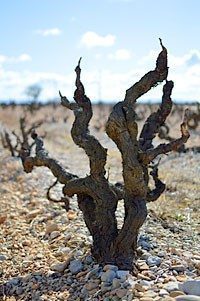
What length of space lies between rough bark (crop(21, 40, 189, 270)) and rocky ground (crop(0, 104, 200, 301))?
27 centimetres

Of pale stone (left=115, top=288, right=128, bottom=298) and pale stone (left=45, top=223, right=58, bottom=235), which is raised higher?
pale stone (left=115, top=288, right=128, bottom=298)

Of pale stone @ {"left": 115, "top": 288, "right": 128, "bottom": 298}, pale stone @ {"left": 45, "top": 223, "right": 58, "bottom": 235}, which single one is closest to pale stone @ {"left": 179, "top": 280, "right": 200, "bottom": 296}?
pale stone @ {"left": 115, "top": 288, "right": 128, "bottom": 298}

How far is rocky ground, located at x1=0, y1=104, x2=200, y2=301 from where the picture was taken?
199 inches

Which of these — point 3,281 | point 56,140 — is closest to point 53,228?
point 3,281

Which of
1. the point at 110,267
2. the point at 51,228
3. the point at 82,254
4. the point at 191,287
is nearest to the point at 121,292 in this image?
the point at 110,267

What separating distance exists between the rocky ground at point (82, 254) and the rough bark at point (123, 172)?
269 millimetres

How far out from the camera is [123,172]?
18.3 ft

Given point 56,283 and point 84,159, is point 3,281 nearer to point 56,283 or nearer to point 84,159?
point 56,283

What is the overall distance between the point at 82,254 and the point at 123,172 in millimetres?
1215

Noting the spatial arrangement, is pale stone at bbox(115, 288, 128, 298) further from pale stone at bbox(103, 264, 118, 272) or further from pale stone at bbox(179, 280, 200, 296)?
pale stone at bbox(179, 280, 200, 296)

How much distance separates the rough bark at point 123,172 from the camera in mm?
5457

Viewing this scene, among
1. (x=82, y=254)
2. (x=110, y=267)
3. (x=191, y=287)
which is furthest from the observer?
(x=82, y=254)

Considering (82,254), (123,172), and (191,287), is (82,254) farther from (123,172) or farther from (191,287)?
(191,287)

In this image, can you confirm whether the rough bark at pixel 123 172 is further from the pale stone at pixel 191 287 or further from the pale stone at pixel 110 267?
the pale stone at pixel 191 287
